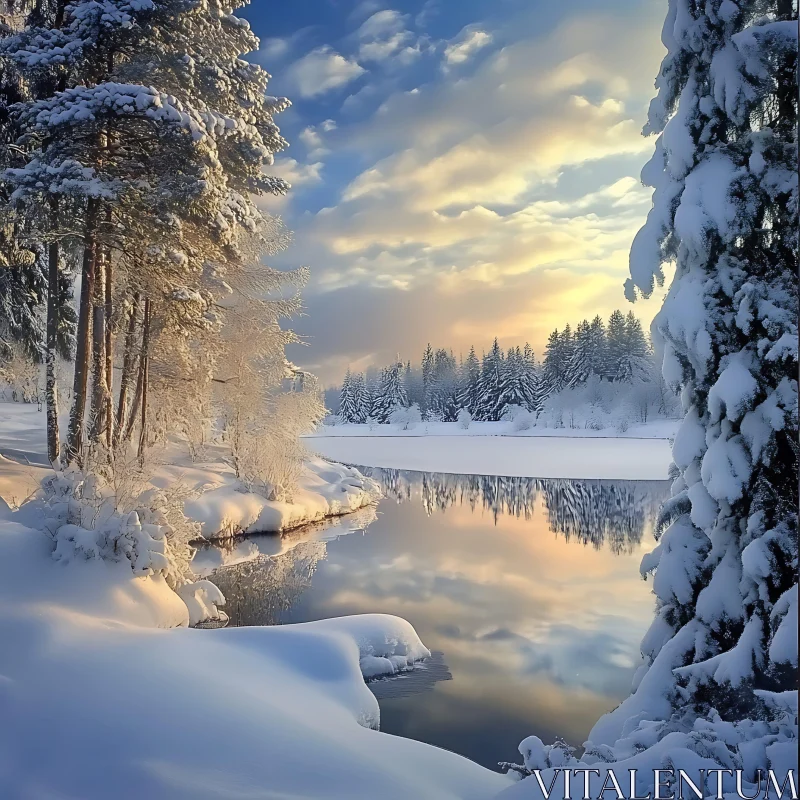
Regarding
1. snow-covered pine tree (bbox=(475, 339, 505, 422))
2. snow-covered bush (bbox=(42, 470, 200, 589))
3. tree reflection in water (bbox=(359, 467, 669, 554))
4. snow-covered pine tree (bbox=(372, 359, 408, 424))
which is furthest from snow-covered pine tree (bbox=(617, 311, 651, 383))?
snow-covered bush (bbox=(42, 470, 200, 589))

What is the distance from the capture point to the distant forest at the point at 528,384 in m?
58.3

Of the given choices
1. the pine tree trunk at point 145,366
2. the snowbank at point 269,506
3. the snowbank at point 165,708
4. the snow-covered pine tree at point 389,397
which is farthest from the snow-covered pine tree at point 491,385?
the snowbank at point 165,708

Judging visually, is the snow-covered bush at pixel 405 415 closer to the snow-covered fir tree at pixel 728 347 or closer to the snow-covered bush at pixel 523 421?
the snow-covered bush at pixel 523 421

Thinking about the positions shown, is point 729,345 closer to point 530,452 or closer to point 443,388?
point 530,452

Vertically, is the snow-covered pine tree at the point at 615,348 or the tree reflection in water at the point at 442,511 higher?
the snow-covered pine tree at the point at 615,348

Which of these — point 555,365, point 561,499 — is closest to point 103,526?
point 561,499

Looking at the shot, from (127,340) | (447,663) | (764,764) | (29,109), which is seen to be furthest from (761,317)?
(127,340)

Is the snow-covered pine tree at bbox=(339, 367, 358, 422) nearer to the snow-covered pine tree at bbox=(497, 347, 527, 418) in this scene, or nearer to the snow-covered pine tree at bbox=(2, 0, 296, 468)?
the snow-covered pine tree at bbox=(497, 347, 527, 418)

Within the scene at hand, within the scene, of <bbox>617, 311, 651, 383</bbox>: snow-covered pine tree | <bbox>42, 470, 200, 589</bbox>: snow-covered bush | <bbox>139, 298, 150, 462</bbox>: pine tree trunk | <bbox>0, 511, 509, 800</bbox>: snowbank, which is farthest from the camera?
<bbox>617, 311, 651, 383</bbox>: snow-covered pine tree

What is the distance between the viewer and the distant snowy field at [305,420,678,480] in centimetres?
3144

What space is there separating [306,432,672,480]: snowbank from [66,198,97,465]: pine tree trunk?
19.2m

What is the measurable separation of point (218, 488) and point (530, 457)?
26.4 m

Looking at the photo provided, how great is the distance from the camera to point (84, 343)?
10211 mm

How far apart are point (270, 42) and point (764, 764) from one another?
14.0m
